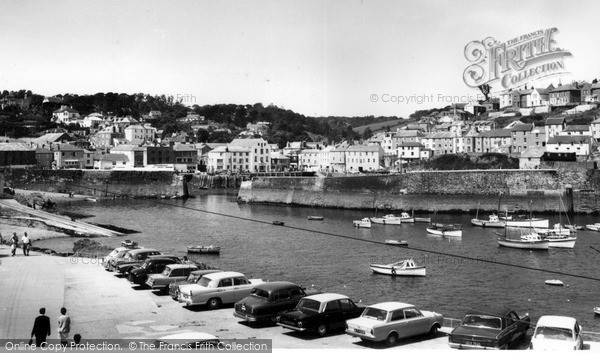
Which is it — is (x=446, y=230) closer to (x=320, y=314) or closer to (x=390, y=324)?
(x=320, y=314)

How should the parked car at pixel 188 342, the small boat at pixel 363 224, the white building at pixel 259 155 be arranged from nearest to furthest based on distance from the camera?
1. the parked car at pixel 188 342
2. the small boat at pixel 363 224
3. the white building at pixel 259 155

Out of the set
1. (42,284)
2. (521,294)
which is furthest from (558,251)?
(42,284)

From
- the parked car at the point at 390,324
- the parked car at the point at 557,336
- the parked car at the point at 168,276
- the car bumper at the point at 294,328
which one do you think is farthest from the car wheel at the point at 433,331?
the parked car at the point at 168,276

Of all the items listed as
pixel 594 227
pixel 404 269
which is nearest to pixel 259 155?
pixel 594 227

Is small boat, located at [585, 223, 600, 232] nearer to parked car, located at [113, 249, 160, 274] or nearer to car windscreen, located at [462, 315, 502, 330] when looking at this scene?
parked car, located at [113, 249, 160, 274]

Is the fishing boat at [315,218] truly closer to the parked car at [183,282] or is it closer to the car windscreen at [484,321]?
the parked car at [183,282]

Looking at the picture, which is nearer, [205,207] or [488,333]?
[488,333]

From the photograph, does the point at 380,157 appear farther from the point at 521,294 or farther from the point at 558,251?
the point at 521,294
